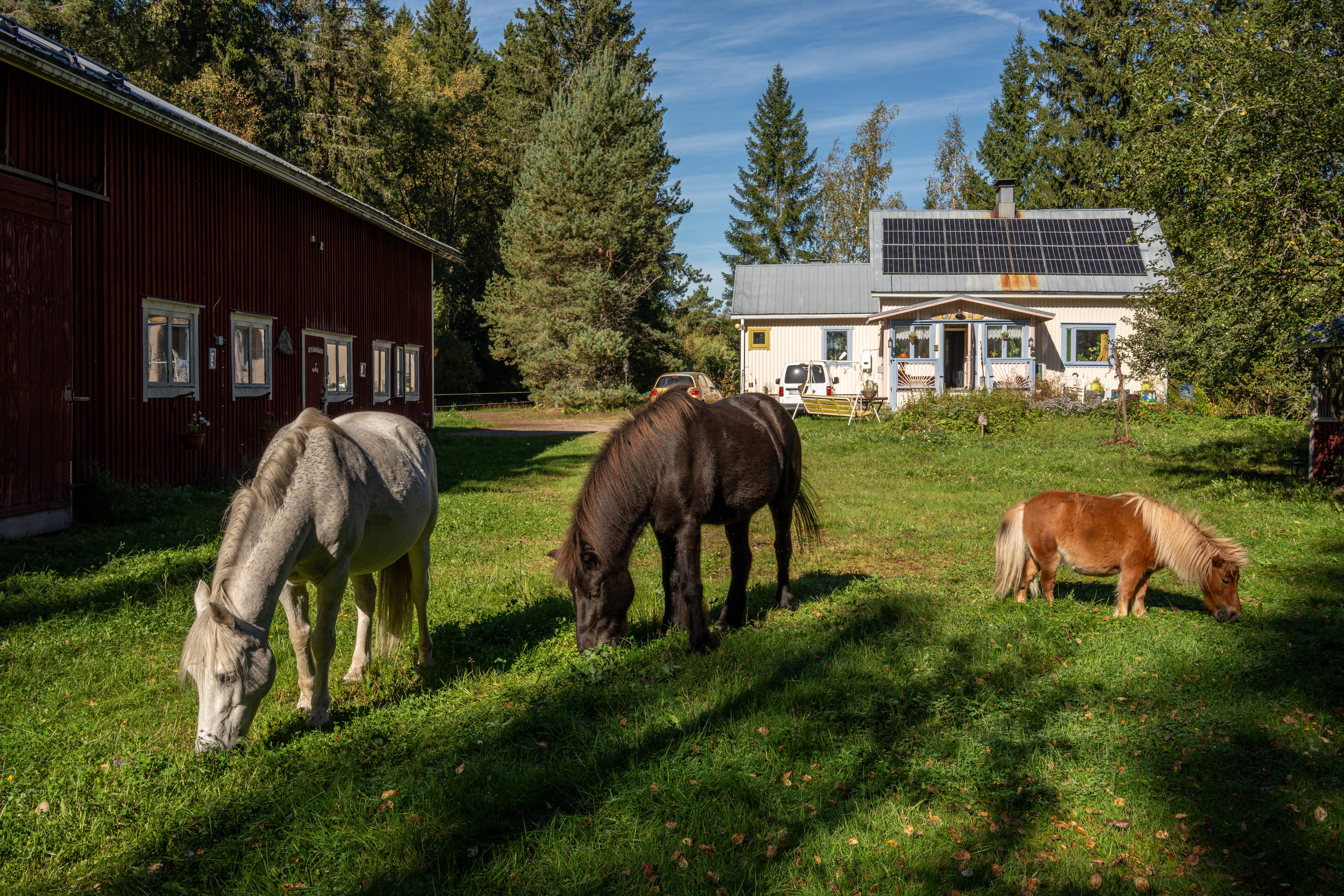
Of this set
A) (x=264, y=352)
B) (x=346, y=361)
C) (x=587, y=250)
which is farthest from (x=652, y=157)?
(x=264, y=352)

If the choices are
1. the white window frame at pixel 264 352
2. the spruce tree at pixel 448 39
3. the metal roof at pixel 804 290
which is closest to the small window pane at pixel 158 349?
the white window frame at pixel 264 352

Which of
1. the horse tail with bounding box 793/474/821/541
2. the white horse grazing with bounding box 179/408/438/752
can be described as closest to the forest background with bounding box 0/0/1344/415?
the horse tail with bounding box 793/474/821/541

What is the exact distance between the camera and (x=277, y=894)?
295 cm

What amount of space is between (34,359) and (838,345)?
24.6 meters

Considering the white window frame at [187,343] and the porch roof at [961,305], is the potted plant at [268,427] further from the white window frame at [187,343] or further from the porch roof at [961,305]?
the porch roof at [961,305]

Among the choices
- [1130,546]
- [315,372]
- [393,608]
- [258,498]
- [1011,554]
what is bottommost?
[393,608]

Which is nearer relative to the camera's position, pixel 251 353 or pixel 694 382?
pixel 251 353

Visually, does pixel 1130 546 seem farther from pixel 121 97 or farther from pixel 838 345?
pixel 838 345

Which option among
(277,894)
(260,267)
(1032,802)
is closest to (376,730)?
(277,894)

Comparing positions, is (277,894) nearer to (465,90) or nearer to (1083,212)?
(1083,212)

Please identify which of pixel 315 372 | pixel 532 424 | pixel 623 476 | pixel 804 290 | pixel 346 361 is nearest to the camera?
pixel 623 476

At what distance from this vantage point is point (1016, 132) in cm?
4444

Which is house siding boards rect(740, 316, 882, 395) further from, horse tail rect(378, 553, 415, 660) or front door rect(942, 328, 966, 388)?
horse tail rect(378, 553, 415, 660)

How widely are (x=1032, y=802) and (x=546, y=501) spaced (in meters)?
9.20
